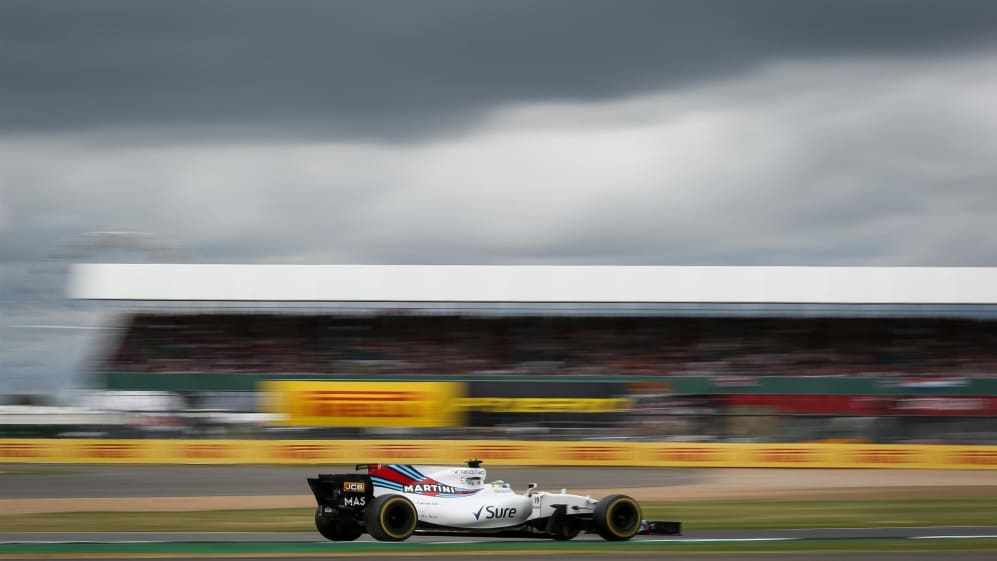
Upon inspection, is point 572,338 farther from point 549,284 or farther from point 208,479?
point 208,479

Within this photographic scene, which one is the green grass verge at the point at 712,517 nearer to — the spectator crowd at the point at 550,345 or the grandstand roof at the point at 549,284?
the spectator crowd at the point at 550,345

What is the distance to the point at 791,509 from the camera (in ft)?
60.0

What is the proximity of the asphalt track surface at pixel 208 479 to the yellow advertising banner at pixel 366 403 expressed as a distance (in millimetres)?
2820

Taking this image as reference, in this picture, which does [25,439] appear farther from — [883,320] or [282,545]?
[883,320]

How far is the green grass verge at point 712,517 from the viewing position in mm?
15320

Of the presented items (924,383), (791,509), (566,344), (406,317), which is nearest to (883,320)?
(924,383)

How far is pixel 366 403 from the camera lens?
3048 cm

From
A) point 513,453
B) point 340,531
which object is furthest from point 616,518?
point 513,453

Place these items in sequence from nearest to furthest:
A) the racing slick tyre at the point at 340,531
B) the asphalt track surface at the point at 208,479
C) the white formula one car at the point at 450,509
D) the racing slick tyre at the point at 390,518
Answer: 1. the racing slick tyre at the point at 390,518
2. the white formula one car at the point at 450,509
3. the racing slick tyre at the point at 340,531
4. the asphalt track surface at the point at 208,479

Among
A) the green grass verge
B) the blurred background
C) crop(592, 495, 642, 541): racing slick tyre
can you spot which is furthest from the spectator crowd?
crop(592, 495, 642, 541): racing slick tyre

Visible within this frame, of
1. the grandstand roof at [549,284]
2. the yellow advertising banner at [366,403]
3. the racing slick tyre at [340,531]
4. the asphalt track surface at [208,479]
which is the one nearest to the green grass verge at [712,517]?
the racing slick tyre at [340,531]

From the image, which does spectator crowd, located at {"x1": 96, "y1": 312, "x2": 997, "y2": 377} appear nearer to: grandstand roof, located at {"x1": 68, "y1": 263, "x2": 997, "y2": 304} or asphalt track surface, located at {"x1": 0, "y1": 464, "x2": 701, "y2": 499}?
grandstand roof, located at {"x1": 68, "y1": 263, "x2": 997, "y2": 304}

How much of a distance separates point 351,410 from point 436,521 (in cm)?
1811

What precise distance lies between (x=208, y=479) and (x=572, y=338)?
1270 cm
